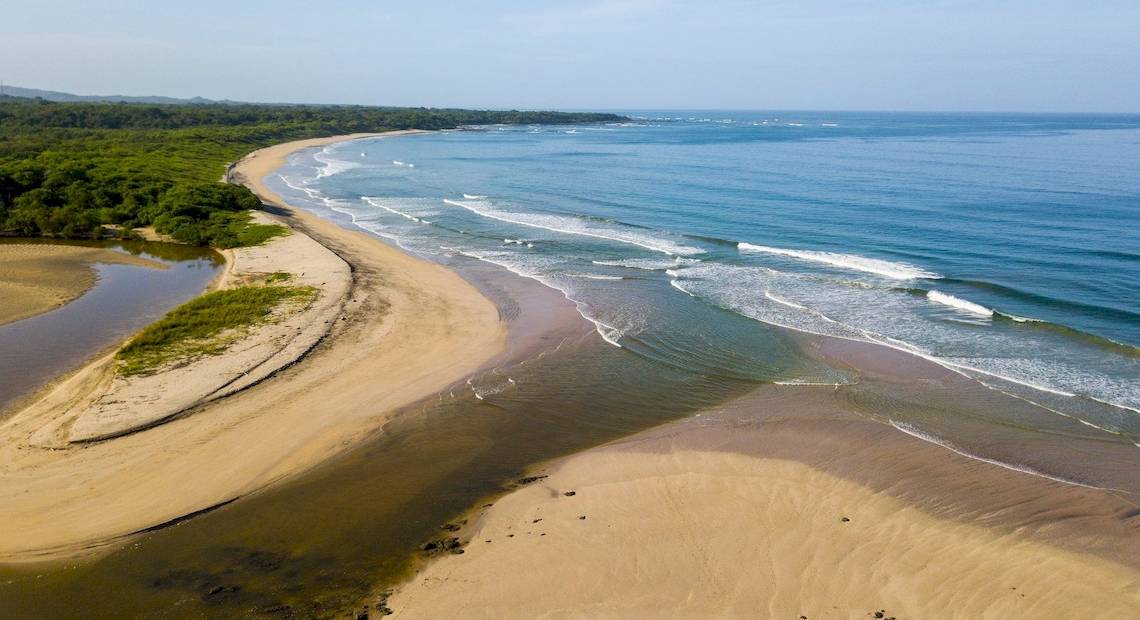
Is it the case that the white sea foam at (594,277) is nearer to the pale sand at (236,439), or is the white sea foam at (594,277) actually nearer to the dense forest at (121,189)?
the pale sand at (236,439)

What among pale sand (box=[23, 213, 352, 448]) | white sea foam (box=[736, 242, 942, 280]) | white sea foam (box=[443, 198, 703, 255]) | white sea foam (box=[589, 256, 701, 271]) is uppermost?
white sea foam (box=[443, 198, 703, 255])

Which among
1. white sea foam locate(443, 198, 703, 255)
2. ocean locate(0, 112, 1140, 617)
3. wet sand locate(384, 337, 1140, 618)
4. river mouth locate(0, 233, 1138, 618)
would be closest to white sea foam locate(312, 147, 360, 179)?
ocean locate(0, 112, 1140, 617)

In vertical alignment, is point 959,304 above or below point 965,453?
above

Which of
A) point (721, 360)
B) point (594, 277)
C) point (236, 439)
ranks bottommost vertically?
point (236, 439)

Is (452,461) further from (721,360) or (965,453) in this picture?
(965,453)

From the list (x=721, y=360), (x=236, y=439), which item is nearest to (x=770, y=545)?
(x=721, y=360)

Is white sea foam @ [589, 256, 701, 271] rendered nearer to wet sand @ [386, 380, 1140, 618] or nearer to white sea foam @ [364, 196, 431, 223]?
wet sand @ [386, 380, 1140, 618]
